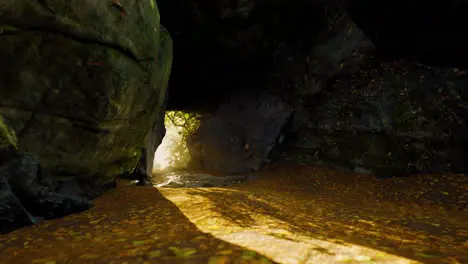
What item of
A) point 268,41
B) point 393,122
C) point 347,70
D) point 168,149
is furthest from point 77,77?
point 168,149

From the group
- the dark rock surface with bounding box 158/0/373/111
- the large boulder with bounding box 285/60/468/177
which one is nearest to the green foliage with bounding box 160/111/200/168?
the dark rock surface with bounding box 158/0/373/111

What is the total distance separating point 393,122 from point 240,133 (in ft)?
19.7

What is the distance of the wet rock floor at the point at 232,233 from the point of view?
97.0 inches

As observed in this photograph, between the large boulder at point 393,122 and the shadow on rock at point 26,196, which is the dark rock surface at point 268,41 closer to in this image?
the large boulder at point 393,122

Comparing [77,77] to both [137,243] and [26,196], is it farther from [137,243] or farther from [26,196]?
[137,243]

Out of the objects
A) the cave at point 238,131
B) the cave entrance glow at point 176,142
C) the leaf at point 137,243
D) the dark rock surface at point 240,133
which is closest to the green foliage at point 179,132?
the cave entrance glow at point 176,142

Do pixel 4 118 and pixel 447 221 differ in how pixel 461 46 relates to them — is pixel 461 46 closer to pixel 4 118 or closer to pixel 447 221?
pixel 447 221

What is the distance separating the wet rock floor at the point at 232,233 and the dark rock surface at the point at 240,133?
5.67 meters

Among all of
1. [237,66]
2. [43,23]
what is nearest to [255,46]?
[237,66]

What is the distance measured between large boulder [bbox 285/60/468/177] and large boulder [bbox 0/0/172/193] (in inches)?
276

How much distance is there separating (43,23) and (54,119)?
1.56m

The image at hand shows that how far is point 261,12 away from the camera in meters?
10.3

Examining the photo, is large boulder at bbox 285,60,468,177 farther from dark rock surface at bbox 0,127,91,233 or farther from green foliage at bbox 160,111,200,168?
dark rock surface at bbox 0,127,91,233

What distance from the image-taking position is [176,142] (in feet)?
49.9
